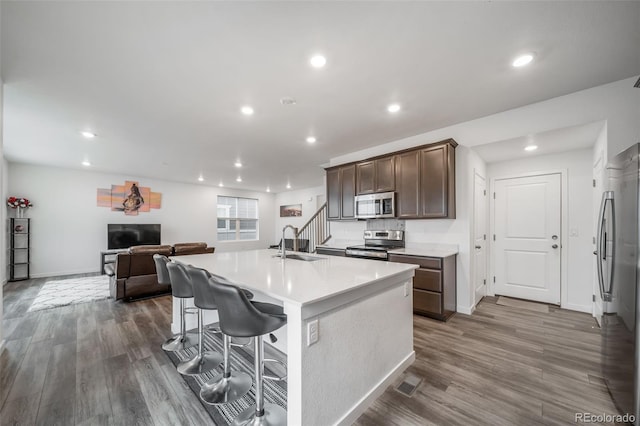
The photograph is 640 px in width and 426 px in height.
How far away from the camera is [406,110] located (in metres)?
3.12

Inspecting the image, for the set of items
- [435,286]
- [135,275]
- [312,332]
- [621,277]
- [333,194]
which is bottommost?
[135,275]

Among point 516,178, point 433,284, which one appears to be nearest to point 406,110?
point 433,284

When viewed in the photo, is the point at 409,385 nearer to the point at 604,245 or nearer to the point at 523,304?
the point at 604,245

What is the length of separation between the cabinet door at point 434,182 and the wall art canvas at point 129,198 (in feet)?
25.0

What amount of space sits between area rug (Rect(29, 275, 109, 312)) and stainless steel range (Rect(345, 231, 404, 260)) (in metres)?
4.47

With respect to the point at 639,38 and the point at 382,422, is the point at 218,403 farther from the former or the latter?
the point at 639,38

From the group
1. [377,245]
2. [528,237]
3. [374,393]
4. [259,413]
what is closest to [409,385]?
[374,393]

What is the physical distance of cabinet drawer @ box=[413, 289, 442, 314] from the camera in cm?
330

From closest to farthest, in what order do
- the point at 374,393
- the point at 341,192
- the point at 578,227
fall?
the point at 374,393
the point at 578,227
the point at 341,192

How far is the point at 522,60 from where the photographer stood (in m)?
2.13

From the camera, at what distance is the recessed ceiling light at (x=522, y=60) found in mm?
2076

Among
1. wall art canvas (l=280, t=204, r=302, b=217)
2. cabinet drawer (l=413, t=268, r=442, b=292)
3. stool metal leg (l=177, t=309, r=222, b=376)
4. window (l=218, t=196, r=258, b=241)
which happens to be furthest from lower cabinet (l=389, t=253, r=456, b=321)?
window (l=218, t=196, r=258, b=241)

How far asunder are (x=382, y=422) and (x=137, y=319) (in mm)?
3418

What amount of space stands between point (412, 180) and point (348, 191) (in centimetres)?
126
